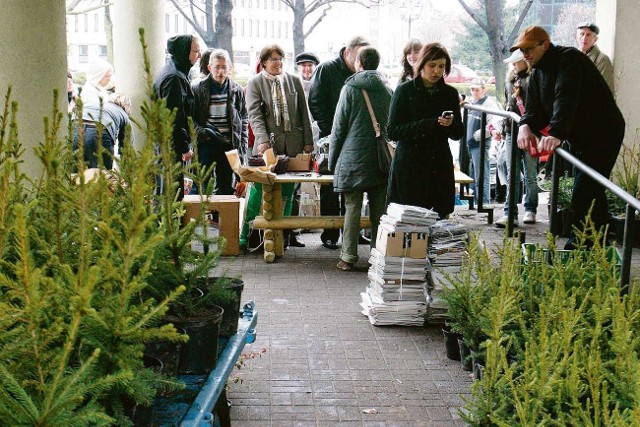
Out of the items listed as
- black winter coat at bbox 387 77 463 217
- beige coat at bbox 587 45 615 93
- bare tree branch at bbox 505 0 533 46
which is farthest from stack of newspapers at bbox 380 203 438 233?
bare tree branch at bbox 505 0 533 46

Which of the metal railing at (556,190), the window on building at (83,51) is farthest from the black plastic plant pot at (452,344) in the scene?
the window on building at (83,51)

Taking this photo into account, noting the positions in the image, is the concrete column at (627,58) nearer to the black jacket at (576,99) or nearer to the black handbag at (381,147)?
the black handbag at (381,147)

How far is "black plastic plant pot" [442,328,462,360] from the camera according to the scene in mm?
5828

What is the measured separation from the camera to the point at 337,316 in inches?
268

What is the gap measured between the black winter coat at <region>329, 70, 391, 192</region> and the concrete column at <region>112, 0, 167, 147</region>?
302 cm

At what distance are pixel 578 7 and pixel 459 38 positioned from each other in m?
5.75

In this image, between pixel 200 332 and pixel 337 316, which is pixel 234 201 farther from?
pixel 200 332

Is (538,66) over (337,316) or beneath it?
over

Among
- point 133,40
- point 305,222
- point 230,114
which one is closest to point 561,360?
point 305,222

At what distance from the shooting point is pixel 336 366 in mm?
5727

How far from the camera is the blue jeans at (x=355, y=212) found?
8055 millimetres

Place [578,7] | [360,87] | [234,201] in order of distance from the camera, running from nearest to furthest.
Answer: [360,87] < [234,201] < [578,7]

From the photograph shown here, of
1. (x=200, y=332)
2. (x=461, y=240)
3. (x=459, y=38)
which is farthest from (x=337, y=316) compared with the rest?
(x=459, y=38)

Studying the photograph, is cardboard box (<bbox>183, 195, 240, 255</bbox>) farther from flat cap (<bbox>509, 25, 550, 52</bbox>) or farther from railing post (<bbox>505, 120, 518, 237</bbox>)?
flat cap (<bbox>509, 25, 550, 52</bbox>)
